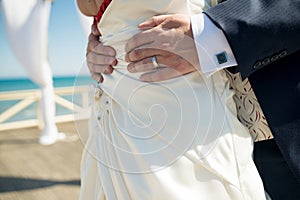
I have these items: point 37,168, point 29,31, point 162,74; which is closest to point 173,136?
point 162,74

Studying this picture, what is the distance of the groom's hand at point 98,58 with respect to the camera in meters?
0.56

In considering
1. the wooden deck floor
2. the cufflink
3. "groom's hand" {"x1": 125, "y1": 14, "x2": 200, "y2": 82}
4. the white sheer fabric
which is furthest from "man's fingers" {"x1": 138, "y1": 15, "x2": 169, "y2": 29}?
the white sheer fabric

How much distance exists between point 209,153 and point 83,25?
132cm

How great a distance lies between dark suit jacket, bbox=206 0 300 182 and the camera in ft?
1.51

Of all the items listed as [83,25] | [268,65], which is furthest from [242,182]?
[83,25]

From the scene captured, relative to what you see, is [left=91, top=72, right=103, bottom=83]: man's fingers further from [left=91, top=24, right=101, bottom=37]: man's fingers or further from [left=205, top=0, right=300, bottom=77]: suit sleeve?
[left=205, top=0, right=300, bottom=77]: suit sleeve

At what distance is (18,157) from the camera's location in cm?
263

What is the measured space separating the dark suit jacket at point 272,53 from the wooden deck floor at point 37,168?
134 centimetres

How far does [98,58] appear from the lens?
1.96 ft

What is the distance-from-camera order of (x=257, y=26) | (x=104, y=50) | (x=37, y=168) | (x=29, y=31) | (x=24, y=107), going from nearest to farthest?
(x=257, y=26) < (x=104, y=50) < (x=29, y=31) < (x=37, y=168) < (x=24, y=107)

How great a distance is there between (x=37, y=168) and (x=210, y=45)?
2.22 meters

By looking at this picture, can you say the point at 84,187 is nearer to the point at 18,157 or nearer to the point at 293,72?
the point at 293,72

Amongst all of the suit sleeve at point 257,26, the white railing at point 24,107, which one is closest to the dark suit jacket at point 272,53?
the suit sleeve at point 257,26

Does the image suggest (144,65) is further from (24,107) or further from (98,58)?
(24,107)
